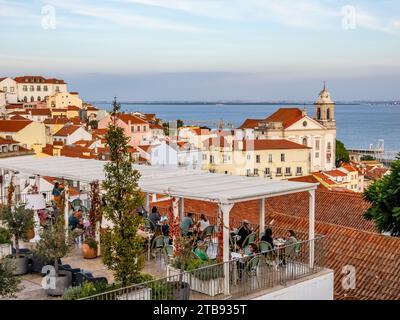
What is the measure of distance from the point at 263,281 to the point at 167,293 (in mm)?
2196

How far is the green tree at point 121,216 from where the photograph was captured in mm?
8859

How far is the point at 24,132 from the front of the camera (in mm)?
76750

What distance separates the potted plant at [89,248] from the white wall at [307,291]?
393 centimetres

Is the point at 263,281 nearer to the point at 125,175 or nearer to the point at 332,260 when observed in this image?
the point at 125,175

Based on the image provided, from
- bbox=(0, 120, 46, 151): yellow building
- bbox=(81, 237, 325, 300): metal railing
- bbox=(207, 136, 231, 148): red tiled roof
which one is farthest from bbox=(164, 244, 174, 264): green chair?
bbox=(207, 136, 231, 148): red tiled roof

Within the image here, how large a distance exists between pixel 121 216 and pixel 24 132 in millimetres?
71349

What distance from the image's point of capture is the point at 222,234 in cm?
1029

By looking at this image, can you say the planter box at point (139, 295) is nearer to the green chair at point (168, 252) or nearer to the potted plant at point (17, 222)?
the green chair at point (168, 252)

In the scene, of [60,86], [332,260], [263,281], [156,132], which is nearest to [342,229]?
[332,260]

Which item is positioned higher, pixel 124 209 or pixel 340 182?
pixel 124 209

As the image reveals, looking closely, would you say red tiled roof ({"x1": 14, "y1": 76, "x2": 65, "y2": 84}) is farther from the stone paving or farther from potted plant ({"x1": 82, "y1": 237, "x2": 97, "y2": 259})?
potted plant ({"x1": 82, "y1": 237, "x2": 97, "y2": 259})

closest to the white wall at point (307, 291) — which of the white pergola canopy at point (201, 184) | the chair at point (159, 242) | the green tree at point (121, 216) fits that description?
the white pergola canopy at point (201, 184)

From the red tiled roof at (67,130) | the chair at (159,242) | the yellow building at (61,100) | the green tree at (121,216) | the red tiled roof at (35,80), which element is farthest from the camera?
the red tiled roof at (35,80)

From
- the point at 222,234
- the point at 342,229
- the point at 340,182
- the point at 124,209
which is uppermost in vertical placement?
the point at 124,209
